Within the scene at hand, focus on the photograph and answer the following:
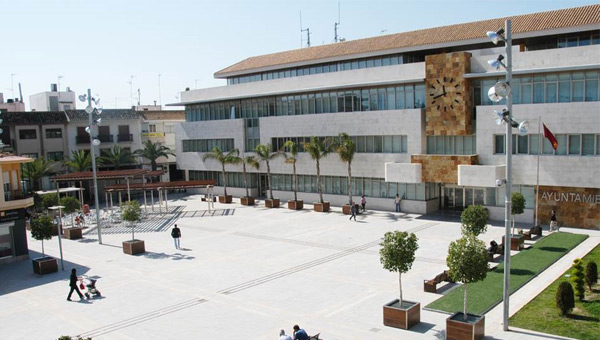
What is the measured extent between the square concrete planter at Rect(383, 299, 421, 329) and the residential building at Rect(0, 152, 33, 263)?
21371mm

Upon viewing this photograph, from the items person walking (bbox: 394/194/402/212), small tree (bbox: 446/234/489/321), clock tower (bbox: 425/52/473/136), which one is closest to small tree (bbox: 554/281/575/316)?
small tree (bbox: 446/234/489/321)

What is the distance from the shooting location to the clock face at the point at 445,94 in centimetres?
3528

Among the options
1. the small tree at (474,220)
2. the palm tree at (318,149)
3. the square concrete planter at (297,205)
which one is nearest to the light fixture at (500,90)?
the small tree at (474,220)

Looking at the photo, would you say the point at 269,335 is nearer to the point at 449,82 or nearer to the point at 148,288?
the point at 148,288

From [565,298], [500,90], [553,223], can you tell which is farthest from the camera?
[553,223]

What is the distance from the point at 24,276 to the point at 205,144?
101 ft

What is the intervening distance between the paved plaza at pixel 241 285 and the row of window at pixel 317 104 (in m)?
9.15

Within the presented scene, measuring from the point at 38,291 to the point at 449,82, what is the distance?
27471mm

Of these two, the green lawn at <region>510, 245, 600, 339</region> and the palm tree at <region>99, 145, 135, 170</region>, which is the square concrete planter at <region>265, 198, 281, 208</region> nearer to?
the palm tree at <region>99, 145, 135, 170</region>

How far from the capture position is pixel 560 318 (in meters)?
16.8

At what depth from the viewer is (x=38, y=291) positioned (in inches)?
915

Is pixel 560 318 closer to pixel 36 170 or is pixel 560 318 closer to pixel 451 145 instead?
pixel 451 145

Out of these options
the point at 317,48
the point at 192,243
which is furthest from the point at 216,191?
the point at 192,243

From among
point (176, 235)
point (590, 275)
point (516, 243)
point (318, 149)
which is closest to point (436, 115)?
point (318, 149)
